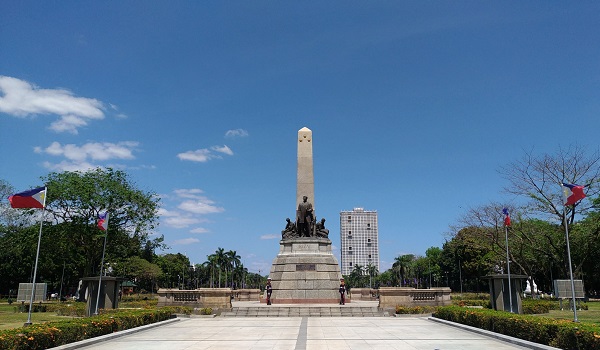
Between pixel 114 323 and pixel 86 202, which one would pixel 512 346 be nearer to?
pixel 114 323

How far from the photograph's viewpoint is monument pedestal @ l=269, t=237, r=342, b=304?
30.2 meters

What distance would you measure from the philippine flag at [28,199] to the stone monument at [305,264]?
17.3 m

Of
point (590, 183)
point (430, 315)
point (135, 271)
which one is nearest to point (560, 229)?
point (590, 183)

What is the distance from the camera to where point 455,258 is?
273 ft

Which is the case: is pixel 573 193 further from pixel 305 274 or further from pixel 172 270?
pixel 172 270

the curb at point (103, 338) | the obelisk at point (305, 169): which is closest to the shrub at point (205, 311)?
the curb at point (103, 338)

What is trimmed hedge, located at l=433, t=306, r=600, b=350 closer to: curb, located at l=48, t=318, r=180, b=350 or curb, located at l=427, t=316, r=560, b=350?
curb, located at l=427, t=316, r=560, b=350

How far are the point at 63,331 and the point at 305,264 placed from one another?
66.3 ft

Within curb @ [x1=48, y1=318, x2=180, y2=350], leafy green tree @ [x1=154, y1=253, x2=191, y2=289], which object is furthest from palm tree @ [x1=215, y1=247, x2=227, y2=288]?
curb @ [x1=48, y1=318, x2=180, y2=350]

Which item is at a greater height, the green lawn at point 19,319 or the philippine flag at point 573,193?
the philippine flag at point 573,193

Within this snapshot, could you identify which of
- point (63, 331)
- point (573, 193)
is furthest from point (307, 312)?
point (573, 193)

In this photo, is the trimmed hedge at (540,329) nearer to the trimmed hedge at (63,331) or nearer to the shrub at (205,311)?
the trimmed hedge at (63,331)

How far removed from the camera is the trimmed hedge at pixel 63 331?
34.6 ft

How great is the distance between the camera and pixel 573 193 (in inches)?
635
